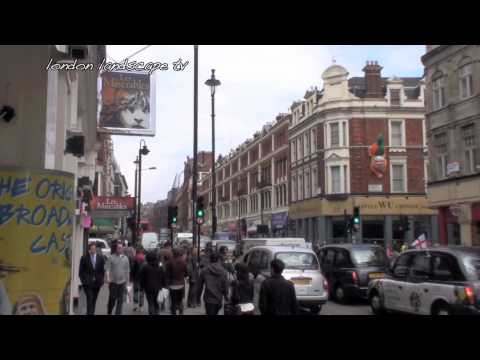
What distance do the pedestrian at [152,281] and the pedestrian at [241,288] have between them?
10.1ft

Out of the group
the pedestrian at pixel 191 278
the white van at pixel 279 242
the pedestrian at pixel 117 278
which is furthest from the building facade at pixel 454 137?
the pedestrian at pixel 117 278

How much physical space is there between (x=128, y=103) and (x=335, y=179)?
32185mm

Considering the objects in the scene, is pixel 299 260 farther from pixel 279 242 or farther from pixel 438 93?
pixel 438 93

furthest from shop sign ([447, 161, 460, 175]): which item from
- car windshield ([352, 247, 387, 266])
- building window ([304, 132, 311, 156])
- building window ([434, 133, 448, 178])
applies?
building window ([304, 132, 311, 156])

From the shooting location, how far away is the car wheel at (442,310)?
944 cm

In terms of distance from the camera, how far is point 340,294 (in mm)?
16094

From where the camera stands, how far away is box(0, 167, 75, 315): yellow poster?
6.46 metres

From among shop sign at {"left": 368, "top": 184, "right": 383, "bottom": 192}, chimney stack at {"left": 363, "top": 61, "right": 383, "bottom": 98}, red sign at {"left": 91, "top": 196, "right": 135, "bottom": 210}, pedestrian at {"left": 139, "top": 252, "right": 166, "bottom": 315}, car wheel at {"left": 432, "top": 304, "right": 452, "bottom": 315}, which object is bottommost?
car wheel at {"left": 432, "top": 304, "right": 452, "bottom": 315}

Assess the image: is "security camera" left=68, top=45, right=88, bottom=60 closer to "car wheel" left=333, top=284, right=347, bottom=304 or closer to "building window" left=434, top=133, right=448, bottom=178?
"car wheel" left=333, top=284, right=347, bottom=304

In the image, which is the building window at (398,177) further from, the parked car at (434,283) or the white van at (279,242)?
the parked car at (434,283)

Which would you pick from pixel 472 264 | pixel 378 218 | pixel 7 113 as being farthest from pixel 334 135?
pixel 7 113

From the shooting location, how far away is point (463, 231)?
1065 inches
